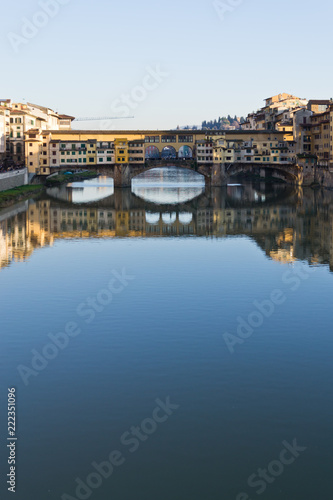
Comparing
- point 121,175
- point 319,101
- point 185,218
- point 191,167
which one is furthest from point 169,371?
point 319,101

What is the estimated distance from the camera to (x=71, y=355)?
60.2 feet

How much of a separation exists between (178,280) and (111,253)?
9070mm

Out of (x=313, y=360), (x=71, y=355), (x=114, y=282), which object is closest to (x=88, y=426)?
(x=71, y=355)

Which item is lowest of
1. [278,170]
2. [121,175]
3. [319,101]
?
[121,175]

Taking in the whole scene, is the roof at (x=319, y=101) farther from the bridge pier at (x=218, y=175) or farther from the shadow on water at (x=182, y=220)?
the shadow on water at (x=182, y=220)

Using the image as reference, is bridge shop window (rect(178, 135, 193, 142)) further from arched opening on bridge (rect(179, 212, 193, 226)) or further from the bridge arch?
arched opening on bridge (rect(179, 212, 193, 226))

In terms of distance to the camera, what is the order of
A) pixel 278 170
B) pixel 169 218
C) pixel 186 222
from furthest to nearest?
pixel 278 170 → pixel 169 218 → pixel 186 222

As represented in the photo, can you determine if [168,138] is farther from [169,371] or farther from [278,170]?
[169,371]

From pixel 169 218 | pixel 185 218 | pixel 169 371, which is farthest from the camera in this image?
pixel 169 218

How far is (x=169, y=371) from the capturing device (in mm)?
16938

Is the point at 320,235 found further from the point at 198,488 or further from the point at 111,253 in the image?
the point at 198,488

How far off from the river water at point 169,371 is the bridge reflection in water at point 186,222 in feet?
3.64

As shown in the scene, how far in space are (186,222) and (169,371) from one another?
3481 cm

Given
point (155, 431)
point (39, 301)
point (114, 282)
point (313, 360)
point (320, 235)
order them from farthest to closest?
1. point (320, 235)
2. point (114, 282)
3. point (39, 301)
4. point (313, 360)
5. point (155, 431)
